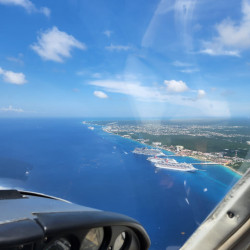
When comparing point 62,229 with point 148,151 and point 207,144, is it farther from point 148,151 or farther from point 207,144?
point 148,151

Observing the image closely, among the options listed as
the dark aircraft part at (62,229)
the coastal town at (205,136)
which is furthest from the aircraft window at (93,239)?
the coastal town at (205,136)

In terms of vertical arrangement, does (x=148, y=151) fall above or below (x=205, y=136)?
below

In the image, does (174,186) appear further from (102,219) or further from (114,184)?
(102,219)

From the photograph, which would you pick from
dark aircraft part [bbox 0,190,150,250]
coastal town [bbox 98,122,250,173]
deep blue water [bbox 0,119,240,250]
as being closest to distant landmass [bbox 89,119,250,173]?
coastal town [bbox 98,122,250,173]

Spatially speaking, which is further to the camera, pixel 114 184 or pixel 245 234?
pixel 114 184

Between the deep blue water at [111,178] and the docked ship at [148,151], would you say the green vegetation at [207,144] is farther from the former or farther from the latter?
the docked ship at [148,151]

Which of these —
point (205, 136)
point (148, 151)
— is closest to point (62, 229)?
point (205, 136)

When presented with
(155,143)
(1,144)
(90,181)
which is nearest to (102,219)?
(155,143)
